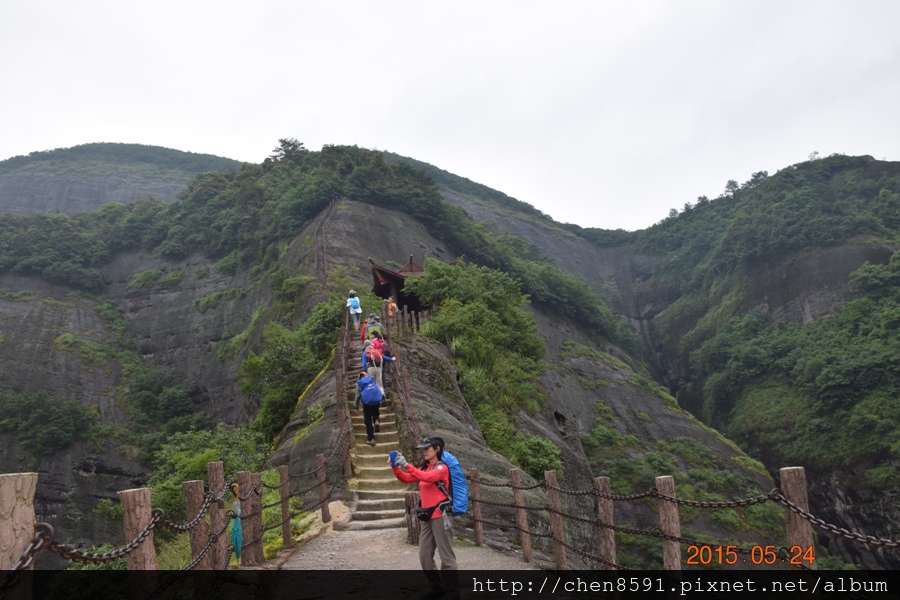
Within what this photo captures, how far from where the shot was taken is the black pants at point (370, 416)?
11750 mm

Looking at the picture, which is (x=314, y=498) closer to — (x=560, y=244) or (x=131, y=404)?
(x=131, y=404)

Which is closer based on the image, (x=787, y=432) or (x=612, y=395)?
(x=787, y=432)

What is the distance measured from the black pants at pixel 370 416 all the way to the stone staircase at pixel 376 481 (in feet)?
1.31

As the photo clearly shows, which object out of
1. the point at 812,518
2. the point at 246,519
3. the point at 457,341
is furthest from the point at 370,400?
the point at 457,341

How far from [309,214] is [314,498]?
110 ft

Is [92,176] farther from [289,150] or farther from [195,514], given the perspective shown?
[195,514]

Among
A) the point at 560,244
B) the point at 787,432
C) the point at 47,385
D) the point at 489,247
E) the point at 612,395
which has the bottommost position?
the point at 787,432

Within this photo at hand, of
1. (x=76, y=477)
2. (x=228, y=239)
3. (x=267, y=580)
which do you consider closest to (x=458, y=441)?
(x=267, y=580)

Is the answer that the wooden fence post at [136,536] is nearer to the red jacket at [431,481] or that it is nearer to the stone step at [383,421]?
the red jacket at [431,481]

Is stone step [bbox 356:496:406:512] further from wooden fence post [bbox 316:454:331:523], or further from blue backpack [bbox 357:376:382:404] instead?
blue backpack [bbox 357:376:382:404]

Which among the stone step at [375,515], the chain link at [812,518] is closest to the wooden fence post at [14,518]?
the chain link at [812,518]

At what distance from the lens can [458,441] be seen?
40.7 feet

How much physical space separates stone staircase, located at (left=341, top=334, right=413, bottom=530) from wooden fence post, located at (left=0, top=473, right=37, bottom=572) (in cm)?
694

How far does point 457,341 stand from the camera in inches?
813
